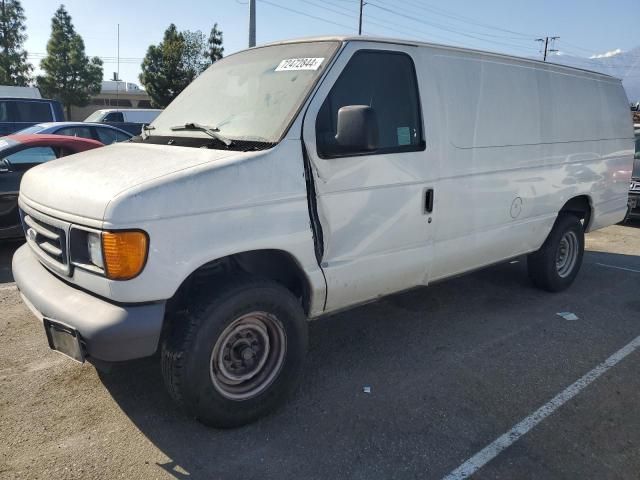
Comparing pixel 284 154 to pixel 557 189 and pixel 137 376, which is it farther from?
pixel 557 189

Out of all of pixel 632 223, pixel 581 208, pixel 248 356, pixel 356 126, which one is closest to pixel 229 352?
pixel 248 356

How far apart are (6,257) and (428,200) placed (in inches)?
211

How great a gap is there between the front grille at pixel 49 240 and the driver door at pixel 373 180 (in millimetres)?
1450

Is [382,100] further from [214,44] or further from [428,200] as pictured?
[214,44]

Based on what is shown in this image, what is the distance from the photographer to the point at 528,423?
10.6ft

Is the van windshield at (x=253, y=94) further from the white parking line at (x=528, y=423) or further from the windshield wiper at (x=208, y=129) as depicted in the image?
the white parking line at (x=528, y=423)

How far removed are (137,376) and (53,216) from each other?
4.38 ft

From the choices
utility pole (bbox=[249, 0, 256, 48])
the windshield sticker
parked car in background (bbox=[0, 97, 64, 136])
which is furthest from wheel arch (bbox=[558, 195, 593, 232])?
parked car in background (bbox=[0, 97, 64, 136])

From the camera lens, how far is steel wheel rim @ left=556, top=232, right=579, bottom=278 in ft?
19.0

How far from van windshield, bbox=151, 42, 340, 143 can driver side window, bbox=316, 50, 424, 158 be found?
19cm

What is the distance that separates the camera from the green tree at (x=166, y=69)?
35.4m

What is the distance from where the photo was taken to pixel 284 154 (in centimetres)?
306

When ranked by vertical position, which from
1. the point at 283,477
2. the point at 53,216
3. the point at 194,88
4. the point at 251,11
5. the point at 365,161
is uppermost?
the point at 251,11

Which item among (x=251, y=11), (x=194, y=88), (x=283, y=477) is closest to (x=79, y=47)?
(x=251, y=11)
